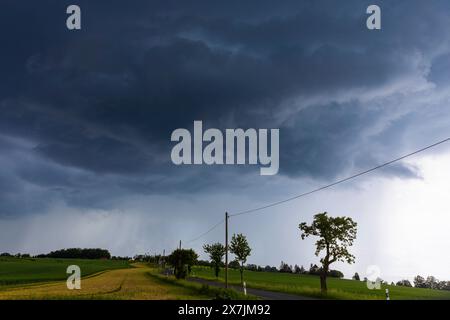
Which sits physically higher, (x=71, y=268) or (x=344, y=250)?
(x=344, y=250)

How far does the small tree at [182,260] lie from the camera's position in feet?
244

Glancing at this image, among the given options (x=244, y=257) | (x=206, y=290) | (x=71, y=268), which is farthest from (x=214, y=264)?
(x=206, y=290)

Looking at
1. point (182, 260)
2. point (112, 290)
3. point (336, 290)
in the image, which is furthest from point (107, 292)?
point (182, 260)

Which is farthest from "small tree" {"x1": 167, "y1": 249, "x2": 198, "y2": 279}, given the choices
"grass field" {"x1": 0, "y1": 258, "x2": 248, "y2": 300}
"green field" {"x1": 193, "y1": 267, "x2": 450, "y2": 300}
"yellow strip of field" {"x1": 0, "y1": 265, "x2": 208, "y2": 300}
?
"yellow strip of field" {"x1": 0, "y1": 265, "x2": 208, "y2": 300}

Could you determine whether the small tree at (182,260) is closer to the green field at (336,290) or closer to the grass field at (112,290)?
the grass field at (112,290)

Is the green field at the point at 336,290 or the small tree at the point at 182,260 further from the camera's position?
the small tree at the point at 182,260

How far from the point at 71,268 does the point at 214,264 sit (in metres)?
52.8

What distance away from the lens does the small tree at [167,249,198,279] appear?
74438 millimetres

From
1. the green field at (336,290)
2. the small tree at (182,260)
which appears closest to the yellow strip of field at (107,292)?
the green field at (336,290)

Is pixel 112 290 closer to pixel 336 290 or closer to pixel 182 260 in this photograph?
pixel 336 290

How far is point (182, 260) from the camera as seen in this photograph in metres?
75.0
